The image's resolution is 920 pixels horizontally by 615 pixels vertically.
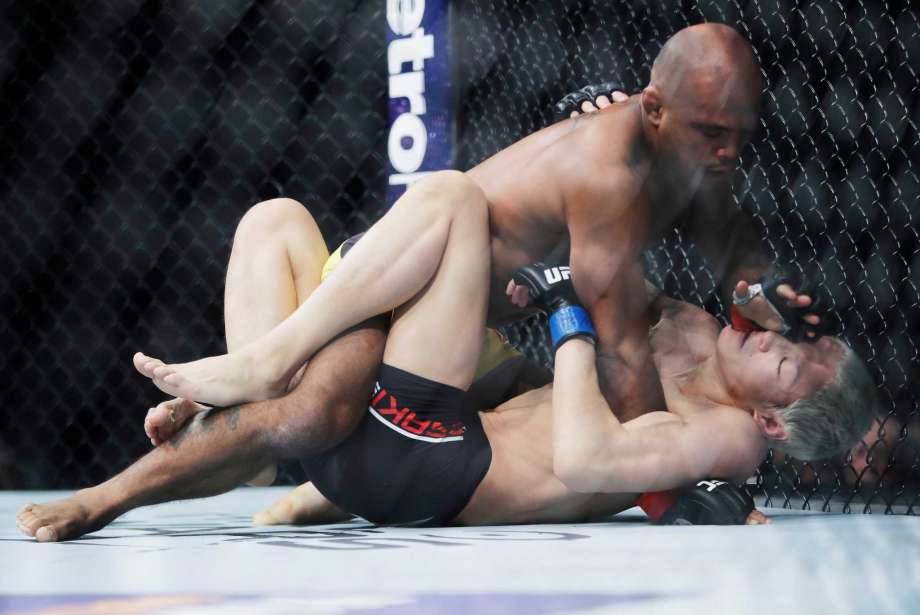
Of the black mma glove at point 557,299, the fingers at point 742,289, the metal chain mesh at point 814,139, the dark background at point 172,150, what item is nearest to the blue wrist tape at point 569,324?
the black mma glove at point 557,299

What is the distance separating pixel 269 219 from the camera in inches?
65.3

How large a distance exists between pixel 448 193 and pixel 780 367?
0.50 meters

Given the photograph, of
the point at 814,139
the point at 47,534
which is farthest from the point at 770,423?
the point at 814,139

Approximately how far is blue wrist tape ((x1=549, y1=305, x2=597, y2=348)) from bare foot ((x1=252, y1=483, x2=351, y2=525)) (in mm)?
481

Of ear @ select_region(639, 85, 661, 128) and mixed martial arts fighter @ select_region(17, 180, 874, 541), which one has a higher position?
ear @ select_region(639, 85, 661, 128)

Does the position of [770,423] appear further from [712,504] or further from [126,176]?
[126,176]

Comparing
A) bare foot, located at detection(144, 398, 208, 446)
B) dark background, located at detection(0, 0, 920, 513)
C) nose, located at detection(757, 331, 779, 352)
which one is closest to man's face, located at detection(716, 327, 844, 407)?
nose, located at detection(757, 331, 779, 352)

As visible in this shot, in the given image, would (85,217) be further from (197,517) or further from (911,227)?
(911,227)

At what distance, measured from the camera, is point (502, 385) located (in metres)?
1.75

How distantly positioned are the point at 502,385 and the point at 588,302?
1.06 feet

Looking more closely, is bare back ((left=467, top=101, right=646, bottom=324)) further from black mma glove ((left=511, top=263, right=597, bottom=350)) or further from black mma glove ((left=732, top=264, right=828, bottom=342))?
black mma glove ((left=732, top=264, right=828, bottom=342))

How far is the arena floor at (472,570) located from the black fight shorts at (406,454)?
0.06 metres

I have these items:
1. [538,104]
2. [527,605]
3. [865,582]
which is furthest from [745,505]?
[538,104]

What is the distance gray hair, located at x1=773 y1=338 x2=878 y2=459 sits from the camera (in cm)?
153
